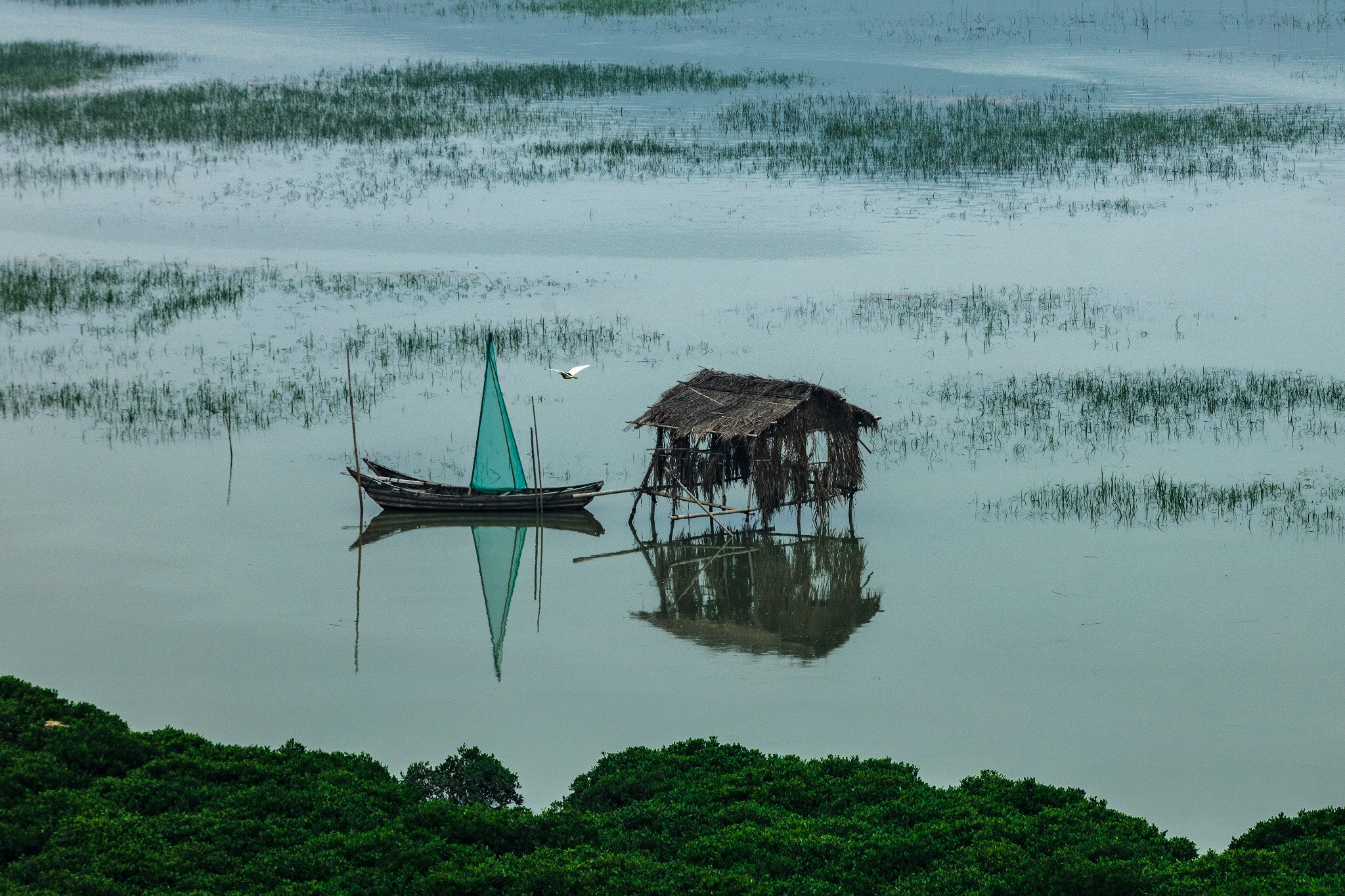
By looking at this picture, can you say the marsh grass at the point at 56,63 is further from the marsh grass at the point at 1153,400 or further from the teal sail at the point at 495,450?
the marsh grass at the point at 1153,400

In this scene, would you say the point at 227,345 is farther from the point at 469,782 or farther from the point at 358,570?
the point at 469,782

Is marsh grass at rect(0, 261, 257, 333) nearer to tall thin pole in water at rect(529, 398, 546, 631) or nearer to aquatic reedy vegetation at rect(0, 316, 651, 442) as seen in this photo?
aquatic reedy vegetation at rect(0, 316, 651, 442)

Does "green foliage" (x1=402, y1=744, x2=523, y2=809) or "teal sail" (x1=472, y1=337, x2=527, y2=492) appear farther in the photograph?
"teal sail" (x1=472, y1=337, x2=527, y2=492)

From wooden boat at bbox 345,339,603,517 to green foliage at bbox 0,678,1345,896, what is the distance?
9.60 metres

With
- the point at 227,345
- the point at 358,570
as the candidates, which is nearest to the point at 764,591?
the point at 358,570

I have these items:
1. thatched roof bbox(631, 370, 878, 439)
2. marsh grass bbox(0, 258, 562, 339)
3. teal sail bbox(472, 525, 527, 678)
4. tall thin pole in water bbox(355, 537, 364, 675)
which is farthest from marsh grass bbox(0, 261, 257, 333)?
thatched roof bbox(631, 370, 878, 439)

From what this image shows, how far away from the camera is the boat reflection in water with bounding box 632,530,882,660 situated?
17938 millimetres

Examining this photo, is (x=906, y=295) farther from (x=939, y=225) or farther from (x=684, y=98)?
(x=684, y=98)

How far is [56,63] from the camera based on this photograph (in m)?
60.7

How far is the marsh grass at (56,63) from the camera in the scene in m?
57.2

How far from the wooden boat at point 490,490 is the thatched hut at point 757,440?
1079mm

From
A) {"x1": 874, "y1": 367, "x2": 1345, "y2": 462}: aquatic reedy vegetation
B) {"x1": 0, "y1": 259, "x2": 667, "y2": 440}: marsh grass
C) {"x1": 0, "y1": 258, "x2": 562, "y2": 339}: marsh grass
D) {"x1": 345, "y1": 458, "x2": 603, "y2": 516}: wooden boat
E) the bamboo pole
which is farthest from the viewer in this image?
{"x1": 0, "y1": 258, "x2": 562, "y2": 339}: marsh grass

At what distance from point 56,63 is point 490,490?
46164 mm

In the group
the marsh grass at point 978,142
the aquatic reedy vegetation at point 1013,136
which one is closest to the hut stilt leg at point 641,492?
the marsh grass at point 978,142
